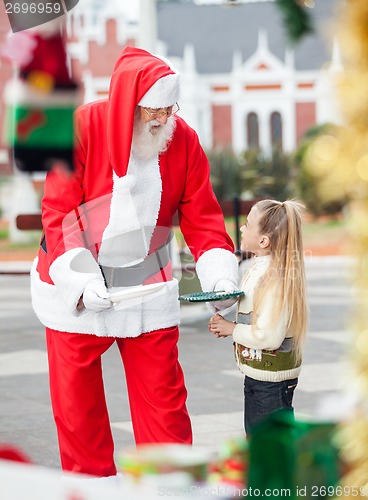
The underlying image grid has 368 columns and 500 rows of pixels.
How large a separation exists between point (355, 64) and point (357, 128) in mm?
94

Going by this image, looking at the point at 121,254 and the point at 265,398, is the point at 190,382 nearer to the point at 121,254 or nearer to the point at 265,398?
the point at 265,398

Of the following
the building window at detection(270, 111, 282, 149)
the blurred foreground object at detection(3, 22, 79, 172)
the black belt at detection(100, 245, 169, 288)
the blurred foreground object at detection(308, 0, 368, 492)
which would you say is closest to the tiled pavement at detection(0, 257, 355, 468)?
the black belt at detection(100, 245, 169, 288)

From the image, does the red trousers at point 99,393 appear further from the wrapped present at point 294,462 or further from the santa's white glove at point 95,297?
the wrapped present at point 294,462

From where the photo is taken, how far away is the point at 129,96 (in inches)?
141

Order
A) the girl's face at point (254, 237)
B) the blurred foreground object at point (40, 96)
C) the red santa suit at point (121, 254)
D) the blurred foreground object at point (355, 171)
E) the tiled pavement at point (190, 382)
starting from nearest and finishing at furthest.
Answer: the blurred foreground object at point (355, 171), the blurred foreground object at point (40, 96), the red santa suit at point (121, 254), the girl's face at point (254, 237), the tiled pavement at point (190, 382)

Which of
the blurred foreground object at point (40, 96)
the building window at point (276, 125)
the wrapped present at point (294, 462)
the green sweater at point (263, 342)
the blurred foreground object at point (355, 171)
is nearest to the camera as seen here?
the blurred foreground object at point (355, 171)

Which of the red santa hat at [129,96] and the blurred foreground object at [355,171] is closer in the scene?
the blurred foreground object at [355,171]

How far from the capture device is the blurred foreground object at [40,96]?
6.83ft

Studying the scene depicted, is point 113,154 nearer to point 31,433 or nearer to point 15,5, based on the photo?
point 15,5

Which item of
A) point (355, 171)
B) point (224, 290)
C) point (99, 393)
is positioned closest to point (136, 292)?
point (224, 290)

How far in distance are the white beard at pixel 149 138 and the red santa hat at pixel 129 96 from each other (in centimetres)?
8

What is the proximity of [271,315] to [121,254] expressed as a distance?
594 millimetres

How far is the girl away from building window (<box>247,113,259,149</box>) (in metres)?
36.4

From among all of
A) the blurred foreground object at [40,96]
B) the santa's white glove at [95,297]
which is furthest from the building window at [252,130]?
the blurred foreground object at [40,96]
